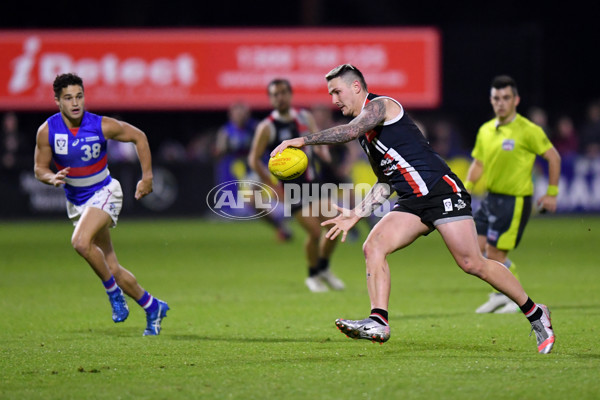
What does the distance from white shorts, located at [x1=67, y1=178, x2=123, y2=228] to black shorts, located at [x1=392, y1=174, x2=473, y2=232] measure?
273 centimetres

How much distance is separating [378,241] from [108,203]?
266cm

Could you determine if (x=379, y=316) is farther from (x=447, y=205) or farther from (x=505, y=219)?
(x=505, y=219)

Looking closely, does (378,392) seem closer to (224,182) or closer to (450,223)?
(450,223)

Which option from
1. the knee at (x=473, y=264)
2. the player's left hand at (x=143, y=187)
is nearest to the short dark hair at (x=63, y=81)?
the player's left hand at (x=143, y=187)

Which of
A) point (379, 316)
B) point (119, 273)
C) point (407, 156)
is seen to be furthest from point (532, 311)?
point (119, 273)

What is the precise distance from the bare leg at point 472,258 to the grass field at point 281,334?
52cm

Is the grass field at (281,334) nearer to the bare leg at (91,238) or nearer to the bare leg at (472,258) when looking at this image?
the bare leg at (472,258)

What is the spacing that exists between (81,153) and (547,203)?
4.53 metres

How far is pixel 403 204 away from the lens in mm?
7551

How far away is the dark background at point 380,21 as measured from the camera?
2884 centimetres

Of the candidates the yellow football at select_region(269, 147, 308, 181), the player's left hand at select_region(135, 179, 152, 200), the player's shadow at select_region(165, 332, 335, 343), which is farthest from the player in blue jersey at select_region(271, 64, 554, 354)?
the player's left hand at select_region(135, 179, 152, 200)

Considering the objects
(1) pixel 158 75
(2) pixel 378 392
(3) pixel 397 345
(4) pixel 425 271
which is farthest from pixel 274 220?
(2) pixel 378 392

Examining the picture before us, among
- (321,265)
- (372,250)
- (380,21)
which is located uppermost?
(380,21)

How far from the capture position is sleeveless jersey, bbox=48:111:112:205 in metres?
8.67
